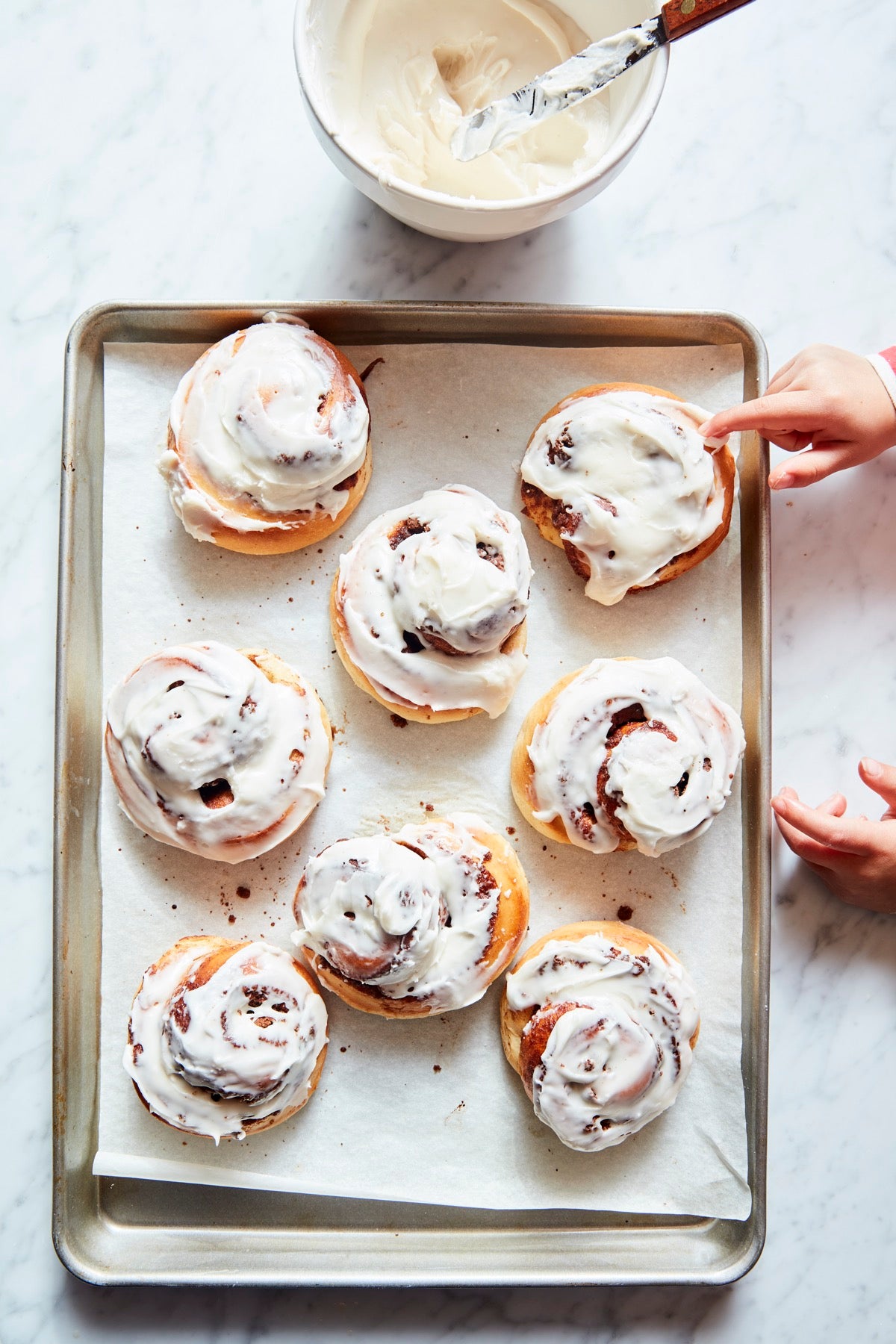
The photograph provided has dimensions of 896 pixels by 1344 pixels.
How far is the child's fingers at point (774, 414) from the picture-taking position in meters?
1.49

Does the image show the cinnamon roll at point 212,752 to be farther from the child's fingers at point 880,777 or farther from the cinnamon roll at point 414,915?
the child's fingers at point 880,777

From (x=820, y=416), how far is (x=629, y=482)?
0.29 meters

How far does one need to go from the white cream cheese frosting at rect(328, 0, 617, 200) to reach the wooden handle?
0.16m

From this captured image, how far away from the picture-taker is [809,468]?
59.8 inches

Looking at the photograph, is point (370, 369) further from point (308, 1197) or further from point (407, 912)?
point (308, 1197)

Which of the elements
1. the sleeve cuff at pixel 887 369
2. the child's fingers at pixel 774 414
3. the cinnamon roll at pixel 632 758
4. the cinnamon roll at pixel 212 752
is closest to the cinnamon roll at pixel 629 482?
the child's fingers at pixel 774 414

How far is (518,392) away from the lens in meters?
1.60

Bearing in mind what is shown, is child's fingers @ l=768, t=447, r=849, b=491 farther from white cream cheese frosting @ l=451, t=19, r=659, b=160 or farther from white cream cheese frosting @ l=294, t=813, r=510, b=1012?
white cream cheese frosting @ l=294, t=813, r=510, b=1012

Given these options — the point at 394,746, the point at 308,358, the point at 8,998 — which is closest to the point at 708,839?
the point at 394,746

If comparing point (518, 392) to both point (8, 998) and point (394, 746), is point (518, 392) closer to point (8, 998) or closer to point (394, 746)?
point (394, 746)

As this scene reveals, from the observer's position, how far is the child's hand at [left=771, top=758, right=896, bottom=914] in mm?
1541

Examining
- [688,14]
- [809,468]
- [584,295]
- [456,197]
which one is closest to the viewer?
[688,14]

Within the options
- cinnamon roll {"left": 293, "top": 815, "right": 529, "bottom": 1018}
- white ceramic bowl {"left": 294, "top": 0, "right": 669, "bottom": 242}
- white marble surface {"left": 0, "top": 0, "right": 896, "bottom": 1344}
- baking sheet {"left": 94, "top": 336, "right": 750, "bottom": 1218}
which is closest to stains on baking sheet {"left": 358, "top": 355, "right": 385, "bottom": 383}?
baking sheet {"left": 94, "top": 336, "right": 750, "bottom": 1218}

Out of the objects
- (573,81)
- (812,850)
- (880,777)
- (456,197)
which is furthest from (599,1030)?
(573,81)
